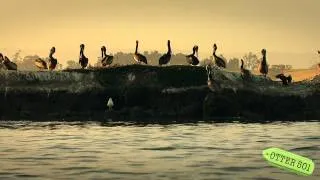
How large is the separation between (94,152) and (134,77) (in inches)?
1678

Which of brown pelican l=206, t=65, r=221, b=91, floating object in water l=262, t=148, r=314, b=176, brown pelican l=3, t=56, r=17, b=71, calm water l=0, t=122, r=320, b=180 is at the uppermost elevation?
brown pelican l=3, t=56, r=17, b=71

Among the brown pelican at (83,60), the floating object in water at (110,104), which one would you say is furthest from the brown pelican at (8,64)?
the floating object in water at (110,104)

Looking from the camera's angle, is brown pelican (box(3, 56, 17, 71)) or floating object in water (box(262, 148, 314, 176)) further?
brown pelican (box(3, 56, 17, 71))

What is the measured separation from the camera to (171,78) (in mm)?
70125

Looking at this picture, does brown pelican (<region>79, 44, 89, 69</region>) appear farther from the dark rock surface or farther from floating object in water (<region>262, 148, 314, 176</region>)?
floating object in water (<region>262, 148, 314, 176</region>)

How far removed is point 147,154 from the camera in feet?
88.0

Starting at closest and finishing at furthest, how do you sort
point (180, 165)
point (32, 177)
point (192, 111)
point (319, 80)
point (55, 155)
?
point (32, 177) < point (180, 165) < point (55, 155) < point (192, 111) < point (319, 80)

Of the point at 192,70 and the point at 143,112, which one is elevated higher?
the point at 192,70

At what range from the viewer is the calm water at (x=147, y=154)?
20719 mm

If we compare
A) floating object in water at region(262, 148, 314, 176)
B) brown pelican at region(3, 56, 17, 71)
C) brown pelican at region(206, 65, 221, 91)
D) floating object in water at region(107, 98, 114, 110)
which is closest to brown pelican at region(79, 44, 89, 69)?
brown pelican at region(3, 56, 17, 71)

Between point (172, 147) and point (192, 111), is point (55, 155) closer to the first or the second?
point (172, 147)

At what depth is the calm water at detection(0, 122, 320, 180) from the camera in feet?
68.0

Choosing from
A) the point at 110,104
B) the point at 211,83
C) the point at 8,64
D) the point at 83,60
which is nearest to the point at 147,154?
the point at 110,104

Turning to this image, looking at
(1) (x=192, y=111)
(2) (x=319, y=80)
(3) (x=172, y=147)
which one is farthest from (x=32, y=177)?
(2) (x=319, y=80)
